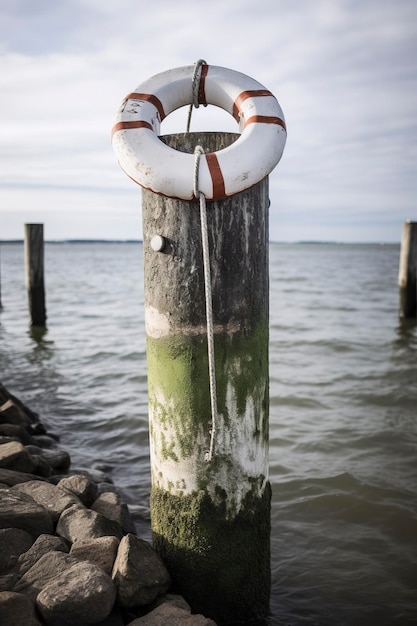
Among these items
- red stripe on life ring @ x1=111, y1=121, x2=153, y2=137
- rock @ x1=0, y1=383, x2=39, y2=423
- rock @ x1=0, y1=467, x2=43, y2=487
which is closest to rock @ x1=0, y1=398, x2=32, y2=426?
rock @ x1=0, y1=383, x2=39, y2=423

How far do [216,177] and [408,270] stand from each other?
10356 millimetres

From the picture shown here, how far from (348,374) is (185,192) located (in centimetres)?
611

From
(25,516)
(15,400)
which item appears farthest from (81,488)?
(15,400)

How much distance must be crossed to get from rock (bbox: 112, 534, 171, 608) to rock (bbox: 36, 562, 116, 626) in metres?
0.07

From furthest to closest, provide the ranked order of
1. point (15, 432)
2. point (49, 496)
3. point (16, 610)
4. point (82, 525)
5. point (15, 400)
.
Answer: point (15, 400) < point (15, 432) < point (49, 496) < point (82, 525) < point (16, 610)

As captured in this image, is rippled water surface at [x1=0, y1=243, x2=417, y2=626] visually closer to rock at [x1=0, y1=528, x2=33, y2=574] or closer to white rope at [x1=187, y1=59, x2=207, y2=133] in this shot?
rock at [x1=0, y1=528, x2=33, y2=574]

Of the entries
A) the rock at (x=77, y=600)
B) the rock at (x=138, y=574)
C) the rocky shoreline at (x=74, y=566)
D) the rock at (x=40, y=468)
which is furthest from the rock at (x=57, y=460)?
the rock at (x=77, y=600)

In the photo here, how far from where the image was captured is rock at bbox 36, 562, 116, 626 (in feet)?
6.81

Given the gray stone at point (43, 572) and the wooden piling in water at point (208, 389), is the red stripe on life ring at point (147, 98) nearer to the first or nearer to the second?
the wooden piling in water at point (208, 389)

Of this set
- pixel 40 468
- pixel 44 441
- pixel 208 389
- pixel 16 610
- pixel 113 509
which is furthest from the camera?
pixel 44 441

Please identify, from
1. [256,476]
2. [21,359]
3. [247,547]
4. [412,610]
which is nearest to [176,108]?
[256,476]

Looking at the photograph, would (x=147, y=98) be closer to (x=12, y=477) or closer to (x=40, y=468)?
(x=12, y=477)

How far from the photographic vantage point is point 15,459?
3449 millimetres

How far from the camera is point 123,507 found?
3.15m
